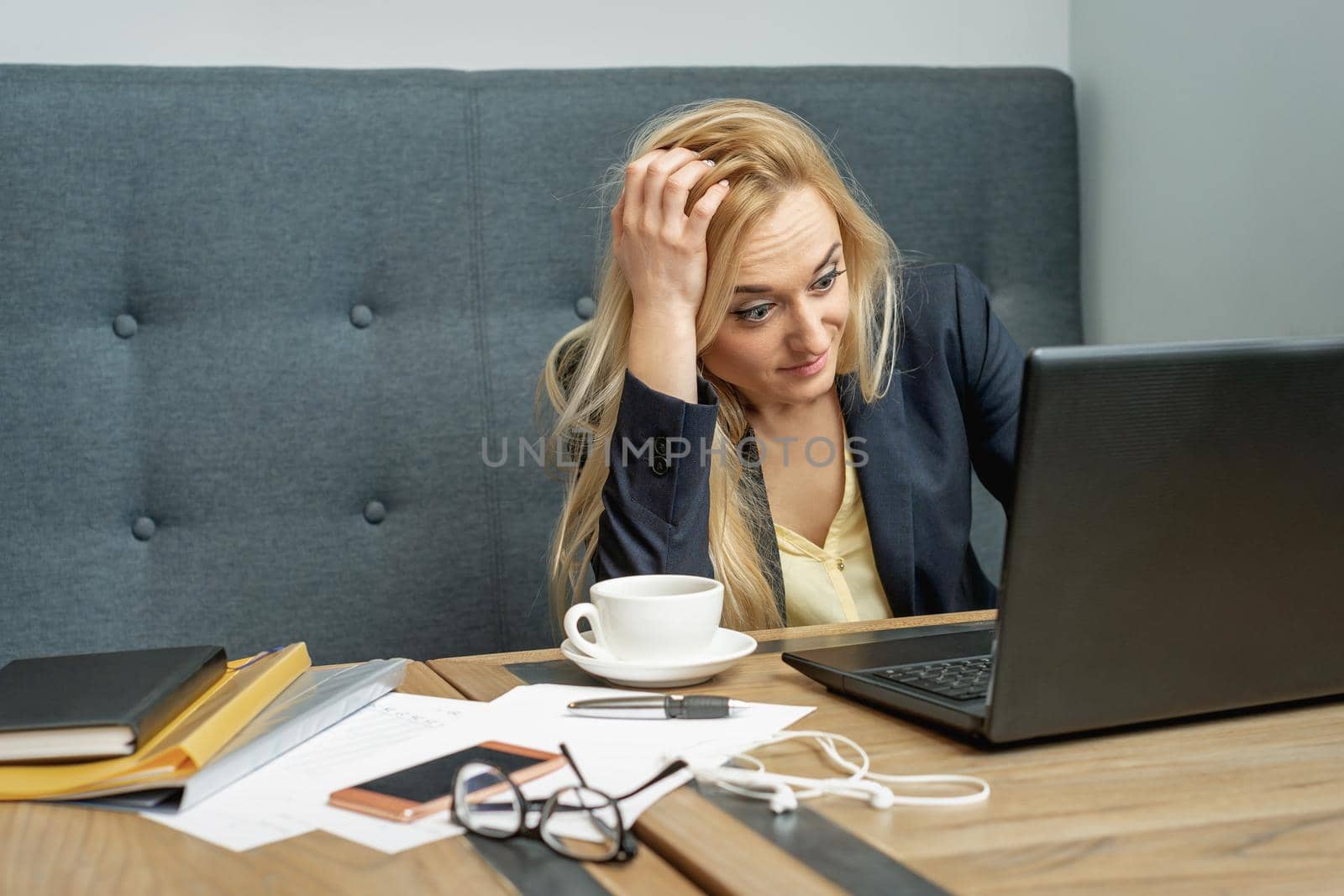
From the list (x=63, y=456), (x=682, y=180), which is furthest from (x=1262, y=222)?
(x=63, y=456)

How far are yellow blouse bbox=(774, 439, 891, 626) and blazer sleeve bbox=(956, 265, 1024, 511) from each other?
0.62 ft

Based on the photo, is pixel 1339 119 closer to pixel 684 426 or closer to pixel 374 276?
pixel 684 426

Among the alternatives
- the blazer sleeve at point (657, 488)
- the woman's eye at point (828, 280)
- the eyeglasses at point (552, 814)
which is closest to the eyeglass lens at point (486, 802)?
the eyeglasses at point (552, 814)

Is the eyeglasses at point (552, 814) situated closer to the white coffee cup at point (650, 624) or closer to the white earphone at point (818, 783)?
the white earphone at point (818, 783)

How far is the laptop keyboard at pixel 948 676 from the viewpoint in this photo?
0.71m

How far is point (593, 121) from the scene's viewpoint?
1648 mm

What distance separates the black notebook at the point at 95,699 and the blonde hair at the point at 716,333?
1.76ft

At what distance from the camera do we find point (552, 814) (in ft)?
1.89

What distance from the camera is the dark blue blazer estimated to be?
1134 mm

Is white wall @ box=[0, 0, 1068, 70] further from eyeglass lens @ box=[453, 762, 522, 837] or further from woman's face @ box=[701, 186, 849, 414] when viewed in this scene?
eyeglass lens @ box=[453, 762, 522, 837]

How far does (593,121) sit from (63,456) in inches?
32.0

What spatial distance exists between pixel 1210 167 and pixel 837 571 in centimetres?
83

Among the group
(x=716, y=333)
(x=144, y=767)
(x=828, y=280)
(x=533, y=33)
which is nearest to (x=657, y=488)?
(x=716, y=333)

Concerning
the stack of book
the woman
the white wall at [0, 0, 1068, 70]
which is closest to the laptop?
the stack of book
